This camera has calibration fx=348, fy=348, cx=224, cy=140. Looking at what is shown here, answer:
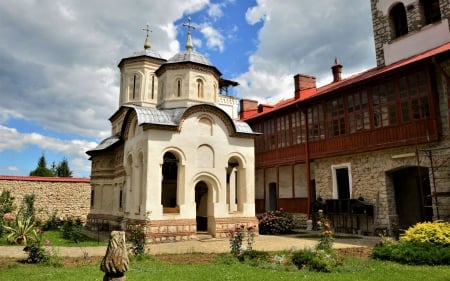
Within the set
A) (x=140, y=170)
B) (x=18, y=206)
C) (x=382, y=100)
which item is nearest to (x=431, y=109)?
(x=382, y=100)

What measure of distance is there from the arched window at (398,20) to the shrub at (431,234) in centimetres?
1148

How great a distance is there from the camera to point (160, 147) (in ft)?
45.6

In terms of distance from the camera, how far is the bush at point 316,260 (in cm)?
794

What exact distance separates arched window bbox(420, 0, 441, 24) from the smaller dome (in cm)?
1062

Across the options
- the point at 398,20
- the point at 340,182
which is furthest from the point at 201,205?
the point at 398,20

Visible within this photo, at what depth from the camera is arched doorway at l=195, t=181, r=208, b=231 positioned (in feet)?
56.9

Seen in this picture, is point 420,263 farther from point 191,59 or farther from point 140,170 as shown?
point 191,59

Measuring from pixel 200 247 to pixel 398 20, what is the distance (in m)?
15.3

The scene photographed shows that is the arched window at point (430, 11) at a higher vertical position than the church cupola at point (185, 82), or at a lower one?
higher

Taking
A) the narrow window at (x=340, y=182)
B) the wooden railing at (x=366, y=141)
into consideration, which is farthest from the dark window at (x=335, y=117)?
the narrow window at (x=340, y=182)

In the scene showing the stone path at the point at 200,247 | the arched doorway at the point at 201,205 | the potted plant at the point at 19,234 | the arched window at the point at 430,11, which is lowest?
the stone path at the point at 200,247

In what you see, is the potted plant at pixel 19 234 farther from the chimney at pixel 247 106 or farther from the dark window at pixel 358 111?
the chimney at pixel 247 106

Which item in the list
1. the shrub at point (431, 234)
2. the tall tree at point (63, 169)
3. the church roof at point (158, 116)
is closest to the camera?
the shrub at point (431, 234)

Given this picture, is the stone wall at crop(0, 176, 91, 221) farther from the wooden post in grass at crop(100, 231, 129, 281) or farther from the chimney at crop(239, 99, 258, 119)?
the wooden post in grass at crop(100, 231, 129, 281)
